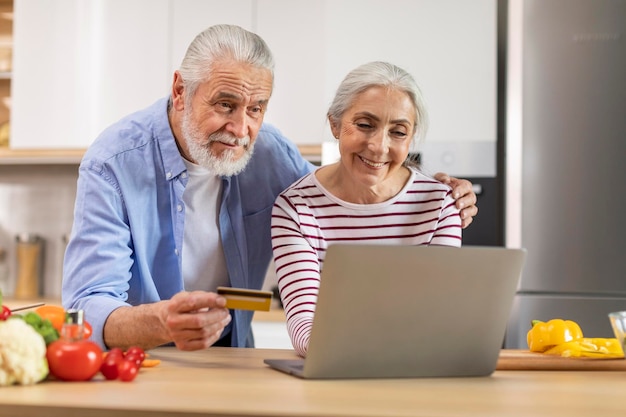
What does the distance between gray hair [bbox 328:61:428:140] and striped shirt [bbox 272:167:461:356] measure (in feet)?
0.48

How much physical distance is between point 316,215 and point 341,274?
0.63 meters

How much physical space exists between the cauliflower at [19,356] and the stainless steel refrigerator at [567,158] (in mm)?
2027

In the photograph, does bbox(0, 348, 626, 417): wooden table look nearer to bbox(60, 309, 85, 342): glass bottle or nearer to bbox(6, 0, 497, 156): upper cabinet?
bbox(60, 309, 85, 342): glass bottle

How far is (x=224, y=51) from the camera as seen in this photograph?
1711 mm

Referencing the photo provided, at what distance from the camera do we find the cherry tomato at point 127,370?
108 centimetres

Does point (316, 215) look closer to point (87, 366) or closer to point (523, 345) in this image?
point (87, 366)

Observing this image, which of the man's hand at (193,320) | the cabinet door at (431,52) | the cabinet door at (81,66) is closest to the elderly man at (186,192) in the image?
the man's hand at (193,320)

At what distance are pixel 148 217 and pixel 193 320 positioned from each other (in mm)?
593

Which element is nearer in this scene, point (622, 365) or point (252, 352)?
point (622, 365)

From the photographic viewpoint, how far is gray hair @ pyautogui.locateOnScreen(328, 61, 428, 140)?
1705mm

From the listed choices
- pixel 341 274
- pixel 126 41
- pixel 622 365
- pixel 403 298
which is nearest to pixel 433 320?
pixel 403 298

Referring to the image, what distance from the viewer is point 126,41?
329 centimetres

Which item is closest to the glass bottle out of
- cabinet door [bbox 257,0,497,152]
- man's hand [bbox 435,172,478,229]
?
man's hand [bbox 435,172,478,229]

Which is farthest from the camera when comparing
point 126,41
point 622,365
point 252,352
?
point 126,41
